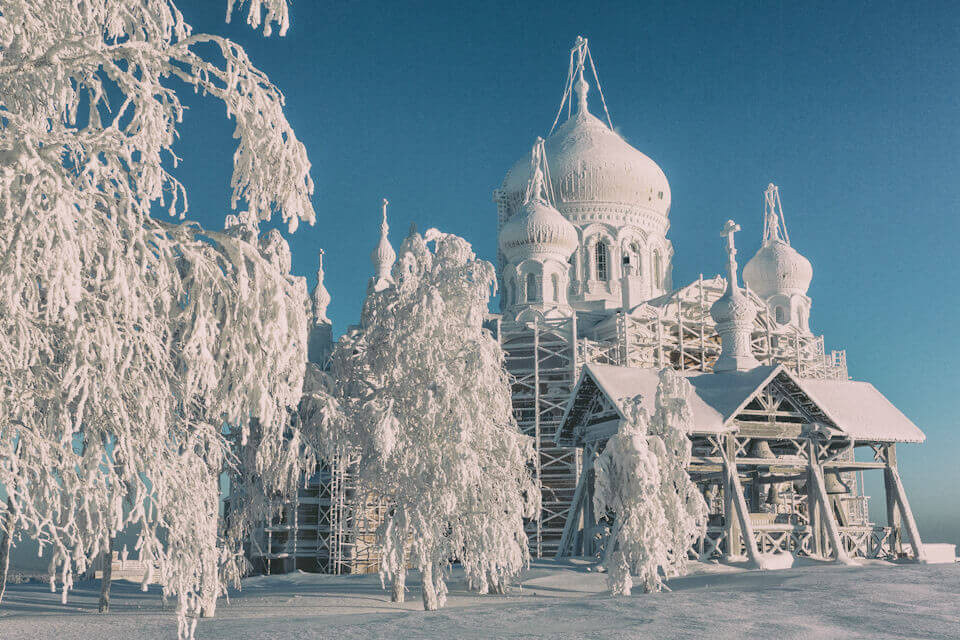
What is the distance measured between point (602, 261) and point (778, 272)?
960 cm

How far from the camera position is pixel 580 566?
2353 centimetres

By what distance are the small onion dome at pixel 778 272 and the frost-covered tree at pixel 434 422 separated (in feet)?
112

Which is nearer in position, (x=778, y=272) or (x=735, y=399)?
(x=735, y=399)

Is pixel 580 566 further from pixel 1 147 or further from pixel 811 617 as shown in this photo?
pixel 1 147

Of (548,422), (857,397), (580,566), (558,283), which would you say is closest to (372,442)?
(580,566)

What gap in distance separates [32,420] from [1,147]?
2137 mm

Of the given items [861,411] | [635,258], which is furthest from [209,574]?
[635,258]

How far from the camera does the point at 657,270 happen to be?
161ft

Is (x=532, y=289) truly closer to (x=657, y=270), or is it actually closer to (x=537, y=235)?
(x=537, y=235)

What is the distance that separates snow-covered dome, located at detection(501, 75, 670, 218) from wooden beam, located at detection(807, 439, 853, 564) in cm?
2441

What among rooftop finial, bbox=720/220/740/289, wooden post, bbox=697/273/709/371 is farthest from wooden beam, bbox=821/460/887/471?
wooden post, bbox=697/273/709/371

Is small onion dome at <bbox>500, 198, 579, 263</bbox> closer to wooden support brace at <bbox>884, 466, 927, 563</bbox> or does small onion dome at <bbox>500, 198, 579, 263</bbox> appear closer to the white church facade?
the white church facade

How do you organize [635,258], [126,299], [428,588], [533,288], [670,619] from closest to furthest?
[126,299] → [670,619] → [428,588] → [533,288] → [635,258]

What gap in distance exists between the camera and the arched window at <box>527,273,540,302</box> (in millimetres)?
43062
